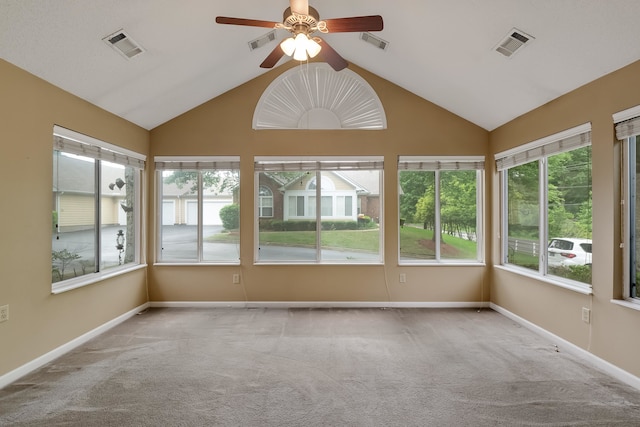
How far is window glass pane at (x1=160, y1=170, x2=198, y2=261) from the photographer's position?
4.64 m

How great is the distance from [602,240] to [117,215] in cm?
506

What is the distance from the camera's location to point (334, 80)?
453 centimetres

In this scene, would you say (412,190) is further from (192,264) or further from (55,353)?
(55,353)

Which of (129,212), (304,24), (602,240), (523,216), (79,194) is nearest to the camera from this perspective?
(304,24)

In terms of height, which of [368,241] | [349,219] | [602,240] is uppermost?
[349,219]

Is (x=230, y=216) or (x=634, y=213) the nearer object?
(x=634, y=213)

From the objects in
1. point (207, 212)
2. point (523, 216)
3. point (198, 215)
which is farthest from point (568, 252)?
point (198, 215)

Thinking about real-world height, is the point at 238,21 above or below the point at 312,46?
above

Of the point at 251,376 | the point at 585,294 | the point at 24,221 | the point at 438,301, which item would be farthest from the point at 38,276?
the point at 585,294

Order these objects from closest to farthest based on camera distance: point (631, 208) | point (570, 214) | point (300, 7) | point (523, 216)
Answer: point (300, 7) < point (631, 208) < point (570, 214) < point (523, 216)

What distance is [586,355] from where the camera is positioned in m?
2.92

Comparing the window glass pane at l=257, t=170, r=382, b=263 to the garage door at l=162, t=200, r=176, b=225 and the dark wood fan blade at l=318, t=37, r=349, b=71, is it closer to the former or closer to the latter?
the garage door at l=162, t=200, r=176, b=225

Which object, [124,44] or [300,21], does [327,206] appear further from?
[124,44]

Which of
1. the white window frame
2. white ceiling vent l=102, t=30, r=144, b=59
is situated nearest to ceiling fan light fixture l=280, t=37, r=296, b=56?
white ceiling vent l=102, t=30, r=144, b=59
